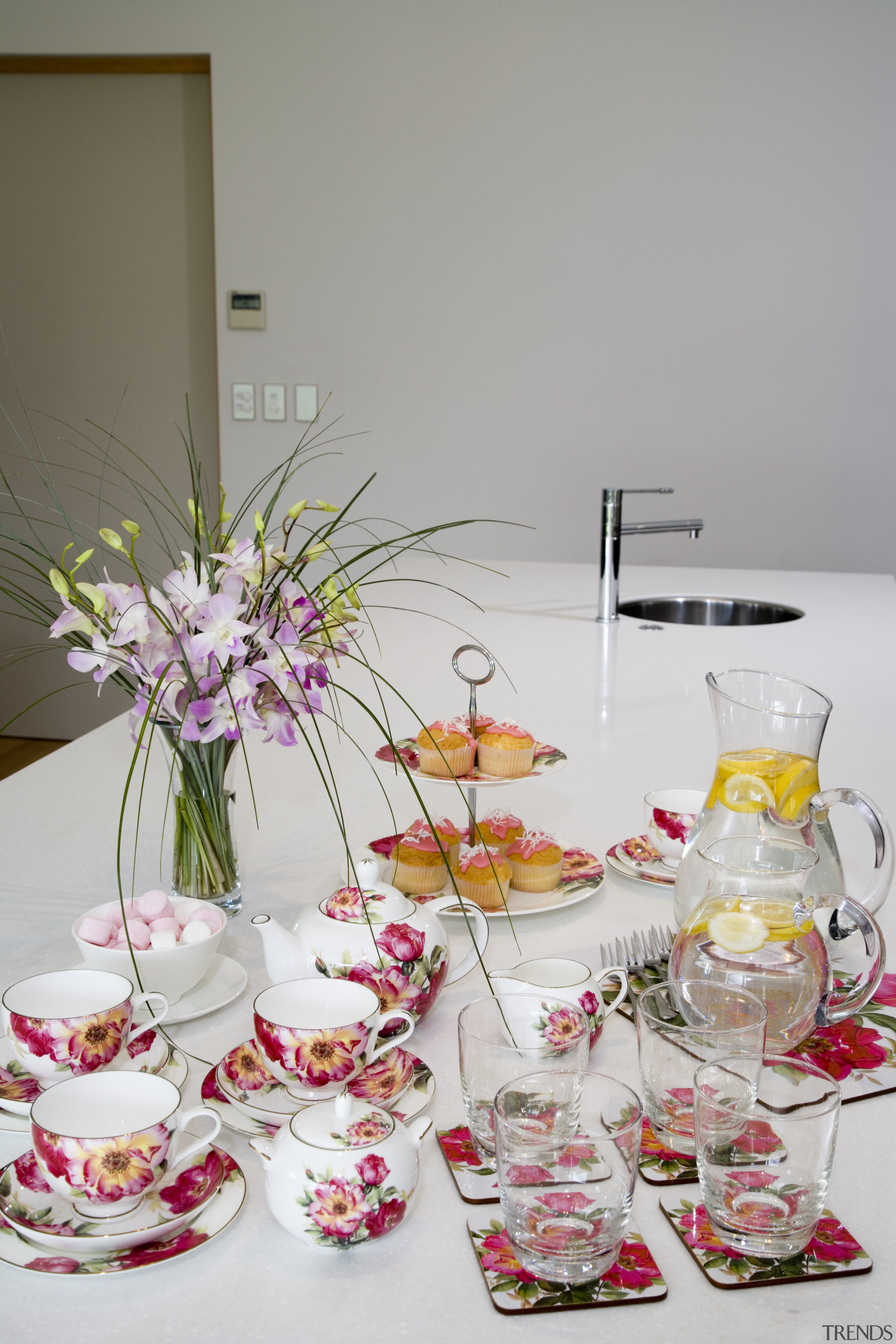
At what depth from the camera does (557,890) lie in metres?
0.98

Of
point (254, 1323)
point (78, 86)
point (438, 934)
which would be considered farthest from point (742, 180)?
point (254, 1323)

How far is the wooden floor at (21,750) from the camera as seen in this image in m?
4.20

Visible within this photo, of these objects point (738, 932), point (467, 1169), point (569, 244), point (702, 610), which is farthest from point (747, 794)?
point (569, 244)

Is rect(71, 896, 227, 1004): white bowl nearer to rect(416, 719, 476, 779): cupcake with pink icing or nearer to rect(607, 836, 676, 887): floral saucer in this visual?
rect(416, 719, 476, 779): cupcake with pink icing

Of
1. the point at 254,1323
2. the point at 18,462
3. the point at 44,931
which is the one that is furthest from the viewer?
the point at 18,462

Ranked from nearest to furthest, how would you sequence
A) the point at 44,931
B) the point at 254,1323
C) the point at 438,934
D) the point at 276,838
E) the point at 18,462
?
the point at 254,1323
the point at 438,934
the point at 44,931
the point at 276,838
the point at 18,462

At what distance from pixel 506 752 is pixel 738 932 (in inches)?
14.4

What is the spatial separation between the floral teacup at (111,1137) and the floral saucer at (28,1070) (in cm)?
4

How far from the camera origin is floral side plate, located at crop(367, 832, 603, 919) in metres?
0.94

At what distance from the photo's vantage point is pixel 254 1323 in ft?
1.69

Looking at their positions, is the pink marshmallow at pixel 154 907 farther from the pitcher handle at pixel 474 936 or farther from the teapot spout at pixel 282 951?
the pitcher handle at pixel 474 936

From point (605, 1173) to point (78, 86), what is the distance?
14.3ft

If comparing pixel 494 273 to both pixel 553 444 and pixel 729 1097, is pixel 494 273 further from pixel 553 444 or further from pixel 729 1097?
pixel 729 1097

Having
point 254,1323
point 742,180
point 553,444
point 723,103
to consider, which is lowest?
point 254,1323
